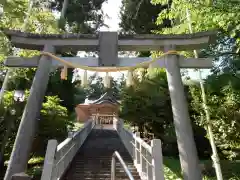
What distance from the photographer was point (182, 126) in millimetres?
5512

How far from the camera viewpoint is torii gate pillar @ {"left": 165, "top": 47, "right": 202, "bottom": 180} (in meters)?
5.15

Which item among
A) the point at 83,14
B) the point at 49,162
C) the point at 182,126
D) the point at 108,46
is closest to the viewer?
the point at 49,162

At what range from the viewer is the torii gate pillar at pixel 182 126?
5.15m

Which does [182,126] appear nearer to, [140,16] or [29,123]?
[29,123]

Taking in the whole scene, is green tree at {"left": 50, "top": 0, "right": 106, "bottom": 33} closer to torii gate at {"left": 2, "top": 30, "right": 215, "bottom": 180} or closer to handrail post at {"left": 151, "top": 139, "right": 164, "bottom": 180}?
torii gate at {"left": 2, "top": 30, "right": 215, "bottom": 180}

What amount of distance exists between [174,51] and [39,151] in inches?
321

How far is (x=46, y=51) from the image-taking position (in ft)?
21.0

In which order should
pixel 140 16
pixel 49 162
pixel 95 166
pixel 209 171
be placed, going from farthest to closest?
pixel 140 16 → pixel 209 171 → pixel 95 166 → pixel 49 162

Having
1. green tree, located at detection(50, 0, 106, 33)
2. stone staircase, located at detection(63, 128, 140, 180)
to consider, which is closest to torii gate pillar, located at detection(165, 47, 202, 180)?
stone staircase, located at detection(63, 128, 140, 180)

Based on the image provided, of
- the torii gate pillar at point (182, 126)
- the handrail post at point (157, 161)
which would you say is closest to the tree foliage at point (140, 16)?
the torii gate pillar at point (182, 126)

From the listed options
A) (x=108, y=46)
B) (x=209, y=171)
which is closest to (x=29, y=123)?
(x=108, y=46)

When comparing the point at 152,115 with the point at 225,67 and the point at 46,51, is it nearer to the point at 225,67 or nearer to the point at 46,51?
the point at 225,67

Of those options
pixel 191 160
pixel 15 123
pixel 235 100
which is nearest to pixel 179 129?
pixel 191 160

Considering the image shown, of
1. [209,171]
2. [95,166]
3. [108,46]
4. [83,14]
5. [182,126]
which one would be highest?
[83,14]
